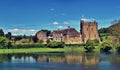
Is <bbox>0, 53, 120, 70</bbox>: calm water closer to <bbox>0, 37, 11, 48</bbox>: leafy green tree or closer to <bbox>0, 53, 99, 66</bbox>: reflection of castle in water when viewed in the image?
<bbox>0, 53, 99, 66</bbox>: reflection of castle in water

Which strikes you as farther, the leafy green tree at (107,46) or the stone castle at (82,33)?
the stone castle at (82,33)

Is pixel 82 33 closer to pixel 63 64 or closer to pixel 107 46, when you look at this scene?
pixel 107 46

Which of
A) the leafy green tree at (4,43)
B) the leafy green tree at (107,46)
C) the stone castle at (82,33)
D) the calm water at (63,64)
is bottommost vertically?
the calm water at (63,64)

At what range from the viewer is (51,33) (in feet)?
487

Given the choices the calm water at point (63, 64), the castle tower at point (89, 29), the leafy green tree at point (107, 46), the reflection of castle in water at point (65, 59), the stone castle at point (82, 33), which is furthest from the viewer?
the castle tower at point (89, 29)

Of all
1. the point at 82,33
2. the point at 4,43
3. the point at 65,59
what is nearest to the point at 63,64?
the point at 65,59

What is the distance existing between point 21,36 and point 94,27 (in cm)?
3924

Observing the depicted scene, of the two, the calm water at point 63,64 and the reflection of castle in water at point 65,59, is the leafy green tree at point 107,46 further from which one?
the calm water at point 63,64

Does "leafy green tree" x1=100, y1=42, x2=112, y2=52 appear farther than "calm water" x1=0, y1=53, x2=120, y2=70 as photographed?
Yes

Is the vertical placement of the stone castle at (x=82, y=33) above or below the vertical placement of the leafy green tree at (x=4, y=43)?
above

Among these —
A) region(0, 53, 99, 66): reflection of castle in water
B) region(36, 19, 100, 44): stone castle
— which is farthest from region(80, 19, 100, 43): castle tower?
region(0, 53, 99, 66): reflection of castle in water

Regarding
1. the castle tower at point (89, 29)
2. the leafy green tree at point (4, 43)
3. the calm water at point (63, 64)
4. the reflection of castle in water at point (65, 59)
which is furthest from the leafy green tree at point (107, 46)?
the castle tower at point (89, 29)

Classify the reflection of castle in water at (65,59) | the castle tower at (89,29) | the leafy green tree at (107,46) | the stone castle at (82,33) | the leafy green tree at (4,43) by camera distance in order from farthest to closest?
the castle tower at (89,29)
the stone castle at (82,33)
the leafy green tree at (4,43)
the leafy green tree at (107,46)
the reflection of castle in water at (65,59)

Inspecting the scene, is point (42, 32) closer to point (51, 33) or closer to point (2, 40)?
point (51, 33)
